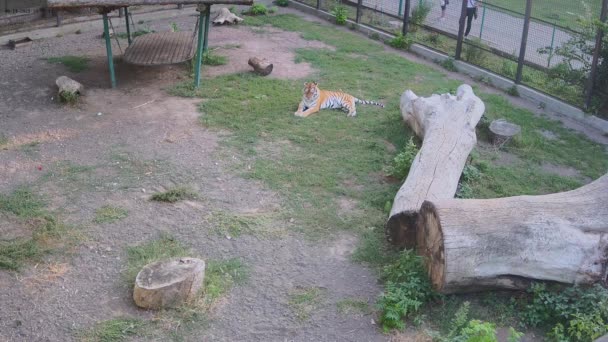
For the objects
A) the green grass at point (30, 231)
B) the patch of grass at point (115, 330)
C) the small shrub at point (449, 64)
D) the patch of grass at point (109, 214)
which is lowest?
the small shrub at point (449, 64)

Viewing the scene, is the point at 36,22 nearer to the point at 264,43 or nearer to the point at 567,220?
the point at 264,43

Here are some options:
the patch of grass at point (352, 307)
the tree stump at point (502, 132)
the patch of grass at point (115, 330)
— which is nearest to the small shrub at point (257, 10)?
the tree stump at point (502, 132)

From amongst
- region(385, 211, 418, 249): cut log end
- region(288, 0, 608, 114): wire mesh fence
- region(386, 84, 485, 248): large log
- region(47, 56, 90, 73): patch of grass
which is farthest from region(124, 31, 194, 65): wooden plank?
region(385, 211, 418, 249): cut log end

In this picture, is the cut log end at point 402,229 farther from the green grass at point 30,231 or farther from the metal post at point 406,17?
the metal post at point 406,17

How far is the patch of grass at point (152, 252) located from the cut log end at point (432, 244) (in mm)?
1992

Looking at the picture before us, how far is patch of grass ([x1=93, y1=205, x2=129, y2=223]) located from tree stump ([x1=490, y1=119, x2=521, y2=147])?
4769 millimetres

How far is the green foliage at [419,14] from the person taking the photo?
13.4 meters

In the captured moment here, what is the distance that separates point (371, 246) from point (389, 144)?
2615mm

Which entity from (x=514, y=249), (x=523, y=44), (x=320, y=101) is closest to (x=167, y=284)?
(x=514, y=249)

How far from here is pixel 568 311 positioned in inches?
188

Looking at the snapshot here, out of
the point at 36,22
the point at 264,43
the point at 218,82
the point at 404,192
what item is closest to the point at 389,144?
the point at 404,192

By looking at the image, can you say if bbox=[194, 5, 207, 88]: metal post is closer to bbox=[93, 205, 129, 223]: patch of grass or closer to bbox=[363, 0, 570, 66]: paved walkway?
bbox=[93, 205, 129, 223]: patch of grass

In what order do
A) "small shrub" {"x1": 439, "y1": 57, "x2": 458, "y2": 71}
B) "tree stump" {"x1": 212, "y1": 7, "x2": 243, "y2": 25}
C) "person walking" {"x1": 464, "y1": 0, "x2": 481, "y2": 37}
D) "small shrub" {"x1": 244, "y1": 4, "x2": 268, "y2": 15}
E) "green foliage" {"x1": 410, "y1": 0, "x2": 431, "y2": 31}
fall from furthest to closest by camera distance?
"small shrub" {"x1": 244, "y1": 4, "x2": 268, "y2": 15} → "tree stump" {"x1": 212, "y1": 7, "x2": 243, "y2": 25} → "green foliage" {"x1": 410, "y1": 0, "x2": 431, "y2": 31} → "person walking" {"x1": 464, "y1": 0, "x2": 481, "y2": 37} → "small shrub" {"x1": 439, "y1": 57, "x2": 458, "y2": 71}

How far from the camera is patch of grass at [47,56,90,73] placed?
10.5 m
